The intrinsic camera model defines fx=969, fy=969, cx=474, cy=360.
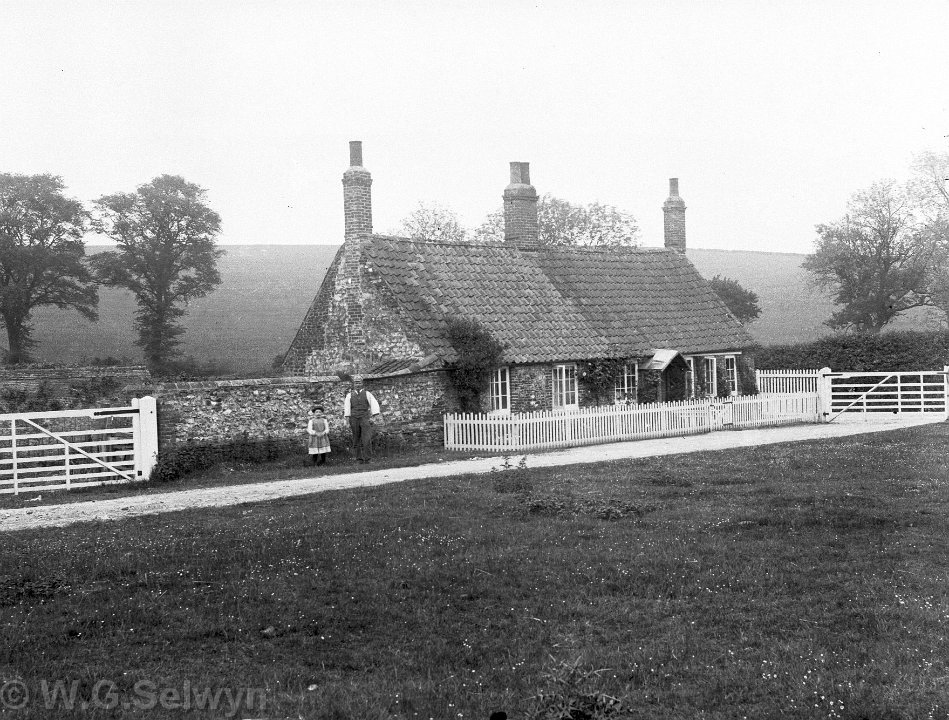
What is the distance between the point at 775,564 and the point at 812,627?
2.05 m

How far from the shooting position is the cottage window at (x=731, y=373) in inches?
1406

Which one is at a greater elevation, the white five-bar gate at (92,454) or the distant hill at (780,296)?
the distant hill at (780,296)

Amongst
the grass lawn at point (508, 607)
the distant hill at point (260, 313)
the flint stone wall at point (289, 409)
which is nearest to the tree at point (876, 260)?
the distant hill at point (260, 313)

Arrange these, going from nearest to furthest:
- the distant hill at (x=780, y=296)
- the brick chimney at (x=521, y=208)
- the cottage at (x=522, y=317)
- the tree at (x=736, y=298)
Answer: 1. the cottage at (x=522, y=317)
2. the brick chimney at (x=521, y=208)
3. the tree at (x=736, y=298)
4. the distant hill at (x=780, y=296)

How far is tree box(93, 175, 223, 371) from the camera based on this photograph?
201 ft

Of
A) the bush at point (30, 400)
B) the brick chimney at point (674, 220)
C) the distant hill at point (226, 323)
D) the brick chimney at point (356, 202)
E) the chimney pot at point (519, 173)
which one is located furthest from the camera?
the distant hill at point (226, 323)

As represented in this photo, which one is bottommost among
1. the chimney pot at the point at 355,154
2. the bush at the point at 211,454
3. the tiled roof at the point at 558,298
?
the bush at the point at 211,454

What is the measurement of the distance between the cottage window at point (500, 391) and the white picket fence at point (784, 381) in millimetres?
13071

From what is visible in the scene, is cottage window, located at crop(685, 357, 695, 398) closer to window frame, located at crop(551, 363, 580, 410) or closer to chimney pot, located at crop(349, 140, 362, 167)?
window frame, located at crop(551, 363, 580, 410)

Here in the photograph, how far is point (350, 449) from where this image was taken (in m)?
23.7

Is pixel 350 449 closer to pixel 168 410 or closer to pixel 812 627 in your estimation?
pixel 168 410

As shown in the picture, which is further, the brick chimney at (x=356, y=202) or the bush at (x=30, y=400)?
the bush at (x=30, y=400)

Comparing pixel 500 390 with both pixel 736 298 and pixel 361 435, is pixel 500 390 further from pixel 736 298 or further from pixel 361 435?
pixel 736 298

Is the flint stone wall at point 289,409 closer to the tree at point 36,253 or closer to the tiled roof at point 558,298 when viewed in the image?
the tiled roof at point 558,298
